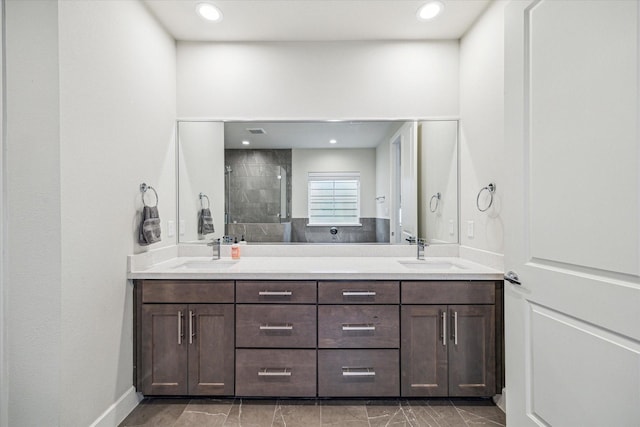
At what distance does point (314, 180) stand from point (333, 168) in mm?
183

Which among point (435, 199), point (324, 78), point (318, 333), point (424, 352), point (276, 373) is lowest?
point (276, 373)

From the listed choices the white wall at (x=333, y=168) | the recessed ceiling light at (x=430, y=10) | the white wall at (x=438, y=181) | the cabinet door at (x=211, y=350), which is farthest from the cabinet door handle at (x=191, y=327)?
the recessed ceiling light at (x=430, y=10)

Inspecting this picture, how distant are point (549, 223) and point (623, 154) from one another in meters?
0.37

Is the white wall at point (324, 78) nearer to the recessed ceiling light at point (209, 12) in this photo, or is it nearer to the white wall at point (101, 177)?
the recessed ceiling light at point (209, 12)

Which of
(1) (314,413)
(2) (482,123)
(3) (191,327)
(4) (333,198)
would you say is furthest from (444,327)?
(3) (191,327)

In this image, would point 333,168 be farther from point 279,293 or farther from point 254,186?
point 279,293

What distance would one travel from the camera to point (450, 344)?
1878 mm

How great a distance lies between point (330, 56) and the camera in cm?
245

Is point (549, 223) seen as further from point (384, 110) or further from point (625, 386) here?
point (384, 110)

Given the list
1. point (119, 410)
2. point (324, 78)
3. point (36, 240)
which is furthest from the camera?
point (324, 78)

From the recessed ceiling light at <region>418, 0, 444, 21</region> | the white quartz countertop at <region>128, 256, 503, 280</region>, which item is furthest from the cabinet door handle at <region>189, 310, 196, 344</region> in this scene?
the recessed ceiling light at <region>418, 0, 444, 21</region>

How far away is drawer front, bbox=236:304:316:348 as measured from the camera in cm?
189

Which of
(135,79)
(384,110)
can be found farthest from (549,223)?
(135,79)

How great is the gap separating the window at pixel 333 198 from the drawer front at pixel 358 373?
1007 mm
